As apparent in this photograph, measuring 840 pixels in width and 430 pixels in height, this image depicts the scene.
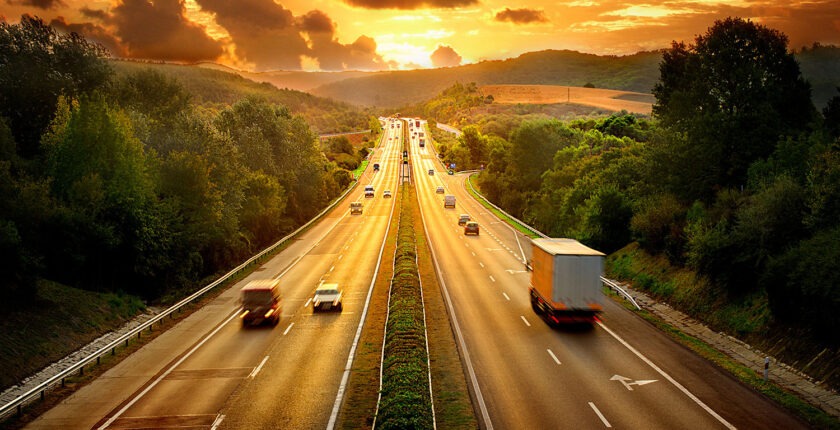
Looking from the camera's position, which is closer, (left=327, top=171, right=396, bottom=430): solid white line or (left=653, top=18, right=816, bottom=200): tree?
(left=327, top=171, right=396, bottom=430): solid white line

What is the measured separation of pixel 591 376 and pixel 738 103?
2956 centimetres

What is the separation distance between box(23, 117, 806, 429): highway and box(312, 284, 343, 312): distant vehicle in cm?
64

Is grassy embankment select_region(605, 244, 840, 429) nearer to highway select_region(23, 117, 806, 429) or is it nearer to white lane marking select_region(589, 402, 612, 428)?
highway select_region(23, 117, 806, 429)

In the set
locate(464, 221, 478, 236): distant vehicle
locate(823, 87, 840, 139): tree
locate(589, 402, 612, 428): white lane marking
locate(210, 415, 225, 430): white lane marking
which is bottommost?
locate(464, 221, 478, 236): distant vehicle

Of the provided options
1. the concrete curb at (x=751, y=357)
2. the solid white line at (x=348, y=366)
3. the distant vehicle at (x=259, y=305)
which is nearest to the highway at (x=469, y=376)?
the solid white line at (x=348, y=366)

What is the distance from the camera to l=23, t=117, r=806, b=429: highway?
1991 cm

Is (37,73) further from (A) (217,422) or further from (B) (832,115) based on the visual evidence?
(B) (832,115)

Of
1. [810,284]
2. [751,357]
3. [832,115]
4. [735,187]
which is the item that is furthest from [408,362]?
[832,115]

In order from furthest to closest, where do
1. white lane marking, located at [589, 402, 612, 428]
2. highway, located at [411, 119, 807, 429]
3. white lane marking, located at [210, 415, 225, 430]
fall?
highway, located at [411, 119, 807, 429]
white lane marking, located at [210, 415, 225, 430]
white lane marking, located at [589, 402, 612, 428]

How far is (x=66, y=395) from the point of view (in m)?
22.7

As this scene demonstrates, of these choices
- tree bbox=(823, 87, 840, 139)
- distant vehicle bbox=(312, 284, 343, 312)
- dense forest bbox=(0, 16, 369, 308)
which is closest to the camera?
dense forest bbox=(0, 16, 369, 308)

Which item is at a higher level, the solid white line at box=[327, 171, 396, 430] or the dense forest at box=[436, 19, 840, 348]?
the dense forest at box=[436, 19, 840, 348]

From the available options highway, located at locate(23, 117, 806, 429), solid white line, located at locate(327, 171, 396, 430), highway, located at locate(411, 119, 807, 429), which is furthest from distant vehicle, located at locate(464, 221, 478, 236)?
highway, located at locate(411, 119, 807, 429)

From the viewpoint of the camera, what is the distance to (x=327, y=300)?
118 feet
